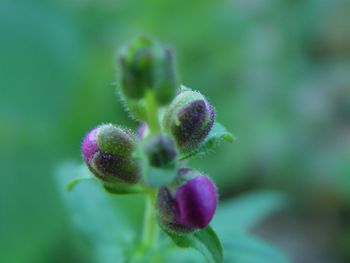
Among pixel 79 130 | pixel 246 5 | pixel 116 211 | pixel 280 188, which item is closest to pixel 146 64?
pixel 116 211

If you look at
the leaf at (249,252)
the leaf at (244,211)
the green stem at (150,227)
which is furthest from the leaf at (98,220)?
the leaf at (244,211)

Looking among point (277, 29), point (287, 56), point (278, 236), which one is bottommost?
point (278, 236)

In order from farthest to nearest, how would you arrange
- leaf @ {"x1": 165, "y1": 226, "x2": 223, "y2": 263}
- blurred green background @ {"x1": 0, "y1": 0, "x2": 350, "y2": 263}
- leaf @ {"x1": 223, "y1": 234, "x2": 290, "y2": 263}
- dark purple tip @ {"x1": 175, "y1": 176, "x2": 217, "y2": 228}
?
blurred green background @ {"x1": 0, "y1": 0, "x2": 350, "y2": 263}, leaf @ {"x1": 223, "y1": 234, "x2": 290, "y2": 263}, leaf @ {"x1": 165, "y1": 226, "x2": 223, "y2": 263}, dark purple tip @ {"x1": 175, "y1": 176, "x2": 217, "y2": 228}

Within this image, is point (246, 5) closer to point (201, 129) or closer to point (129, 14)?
point (129, 14)

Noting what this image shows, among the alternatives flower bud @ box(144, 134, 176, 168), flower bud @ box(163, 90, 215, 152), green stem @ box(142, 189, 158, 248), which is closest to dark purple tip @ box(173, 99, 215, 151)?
flower bud @ box(163, 90, 215, 152)

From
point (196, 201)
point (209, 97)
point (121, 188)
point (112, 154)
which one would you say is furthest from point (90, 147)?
point (209, 97)

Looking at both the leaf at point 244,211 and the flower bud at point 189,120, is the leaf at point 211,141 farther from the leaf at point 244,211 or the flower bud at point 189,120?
the leaf at point 244,211

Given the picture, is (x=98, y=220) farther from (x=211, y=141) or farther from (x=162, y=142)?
(x=162, y=142)

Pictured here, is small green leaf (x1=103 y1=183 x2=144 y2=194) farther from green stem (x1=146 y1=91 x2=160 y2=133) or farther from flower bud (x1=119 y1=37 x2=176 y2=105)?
flower bud (x1=119 y1=37 x2=176 y2=105)
